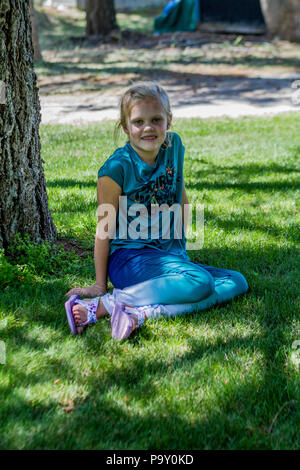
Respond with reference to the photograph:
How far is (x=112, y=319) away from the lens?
2.77 m

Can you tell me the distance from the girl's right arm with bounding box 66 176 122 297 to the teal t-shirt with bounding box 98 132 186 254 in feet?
0.13

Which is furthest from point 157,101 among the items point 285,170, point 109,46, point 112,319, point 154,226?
point 109,46

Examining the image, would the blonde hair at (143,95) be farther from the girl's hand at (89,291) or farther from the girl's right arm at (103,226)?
the girl's hand at (89,291)

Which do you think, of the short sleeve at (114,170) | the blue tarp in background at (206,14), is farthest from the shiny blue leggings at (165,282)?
the blue tarp in background at (206,14)

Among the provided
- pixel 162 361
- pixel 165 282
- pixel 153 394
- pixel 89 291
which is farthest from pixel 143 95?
pixel 153 394

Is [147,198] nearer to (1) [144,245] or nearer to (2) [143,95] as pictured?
(1) [144,245]

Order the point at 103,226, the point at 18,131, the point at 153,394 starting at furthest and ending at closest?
the point at 18,131
the point at 103,226
the point at 153,394

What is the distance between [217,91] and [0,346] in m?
9.91

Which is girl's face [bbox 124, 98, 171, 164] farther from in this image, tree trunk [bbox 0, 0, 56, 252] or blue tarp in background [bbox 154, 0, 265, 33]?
blue tarp in background [bbox 154, 0, 265, 33]

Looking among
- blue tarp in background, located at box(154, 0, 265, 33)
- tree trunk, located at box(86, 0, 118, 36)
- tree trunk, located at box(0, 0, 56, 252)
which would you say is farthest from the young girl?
blue tarp in background, located at box(154, 0, 265, 33)

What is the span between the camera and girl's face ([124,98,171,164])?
119 inches

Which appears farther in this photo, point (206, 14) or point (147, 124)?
point (206, 14)

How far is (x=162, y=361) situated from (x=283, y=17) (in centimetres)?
1801

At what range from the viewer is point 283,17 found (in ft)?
59.6
